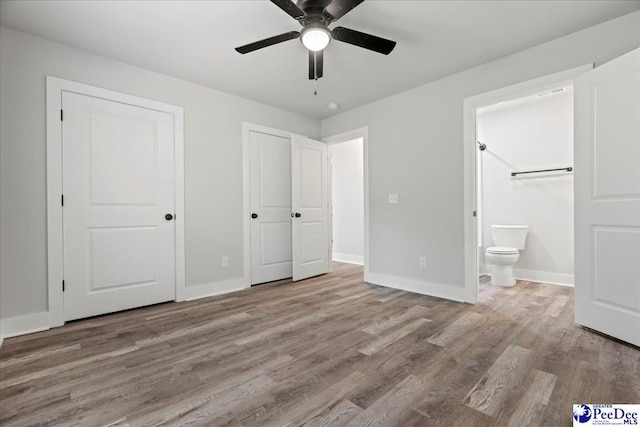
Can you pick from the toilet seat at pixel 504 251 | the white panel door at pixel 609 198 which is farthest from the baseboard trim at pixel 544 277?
the white panel door at pixel 609 198

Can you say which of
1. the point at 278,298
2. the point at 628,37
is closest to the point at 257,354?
the point at 278,298

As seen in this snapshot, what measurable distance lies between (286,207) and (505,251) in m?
2.86

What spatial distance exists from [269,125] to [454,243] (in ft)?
8.97

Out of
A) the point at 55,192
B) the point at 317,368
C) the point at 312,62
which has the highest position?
the point at 312,62

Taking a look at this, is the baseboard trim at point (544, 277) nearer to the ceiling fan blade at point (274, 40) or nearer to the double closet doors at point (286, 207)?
the double closet doors at point (286, 207)

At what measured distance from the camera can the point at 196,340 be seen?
2178 millimetres

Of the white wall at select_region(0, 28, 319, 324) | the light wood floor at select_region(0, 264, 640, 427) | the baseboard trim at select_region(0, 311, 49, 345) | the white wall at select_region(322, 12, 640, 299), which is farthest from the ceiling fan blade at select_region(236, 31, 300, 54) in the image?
the baseboard trim at select_region(0, 311, 49, 345)

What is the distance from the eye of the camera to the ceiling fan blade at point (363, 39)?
1.95m

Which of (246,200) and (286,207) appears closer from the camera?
(246,200)

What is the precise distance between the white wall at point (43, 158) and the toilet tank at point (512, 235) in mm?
3449

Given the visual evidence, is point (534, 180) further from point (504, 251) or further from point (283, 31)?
point (283, 31)

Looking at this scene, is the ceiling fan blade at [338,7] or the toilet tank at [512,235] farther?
the toilet tank at [512,235]

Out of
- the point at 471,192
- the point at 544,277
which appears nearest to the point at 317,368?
the point at 471,192

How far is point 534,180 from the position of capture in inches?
157
